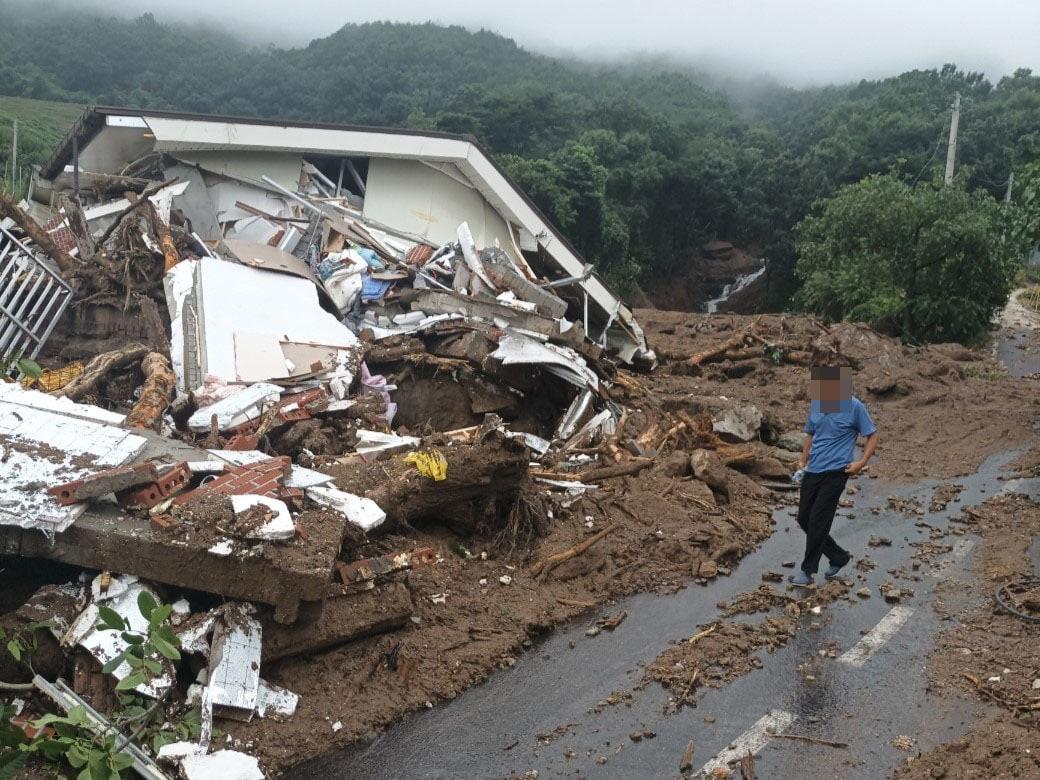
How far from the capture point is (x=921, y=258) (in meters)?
23.0

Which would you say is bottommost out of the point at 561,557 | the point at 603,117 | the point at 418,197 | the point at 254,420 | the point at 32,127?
the point at 561,557

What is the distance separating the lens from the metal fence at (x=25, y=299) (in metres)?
10.5

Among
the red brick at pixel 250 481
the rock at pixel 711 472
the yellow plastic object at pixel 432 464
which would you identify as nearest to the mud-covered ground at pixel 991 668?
the rock at pixel 711 472

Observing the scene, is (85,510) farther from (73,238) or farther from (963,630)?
(73,238)

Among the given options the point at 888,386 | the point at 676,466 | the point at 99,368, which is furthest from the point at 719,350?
the point at 99,368

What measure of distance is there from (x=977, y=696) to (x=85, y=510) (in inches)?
201

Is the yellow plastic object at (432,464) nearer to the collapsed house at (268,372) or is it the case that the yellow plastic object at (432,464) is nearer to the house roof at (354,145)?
the collapsed house at (268,372)

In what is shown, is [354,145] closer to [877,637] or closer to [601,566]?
[601,566]

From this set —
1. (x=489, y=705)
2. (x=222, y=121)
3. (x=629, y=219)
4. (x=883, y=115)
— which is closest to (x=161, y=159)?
(x=222, y=121)

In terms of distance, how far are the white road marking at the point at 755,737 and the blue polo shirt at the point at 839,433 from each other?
2.12m

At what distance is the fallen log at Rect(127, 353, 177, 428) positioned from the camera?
26.2ft

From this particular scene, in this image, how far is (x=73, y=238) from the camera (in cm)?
1199

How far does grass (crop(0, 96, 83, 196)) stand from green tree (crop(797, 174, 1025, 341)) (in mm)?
27863

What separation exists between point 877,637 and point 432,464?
334cm
